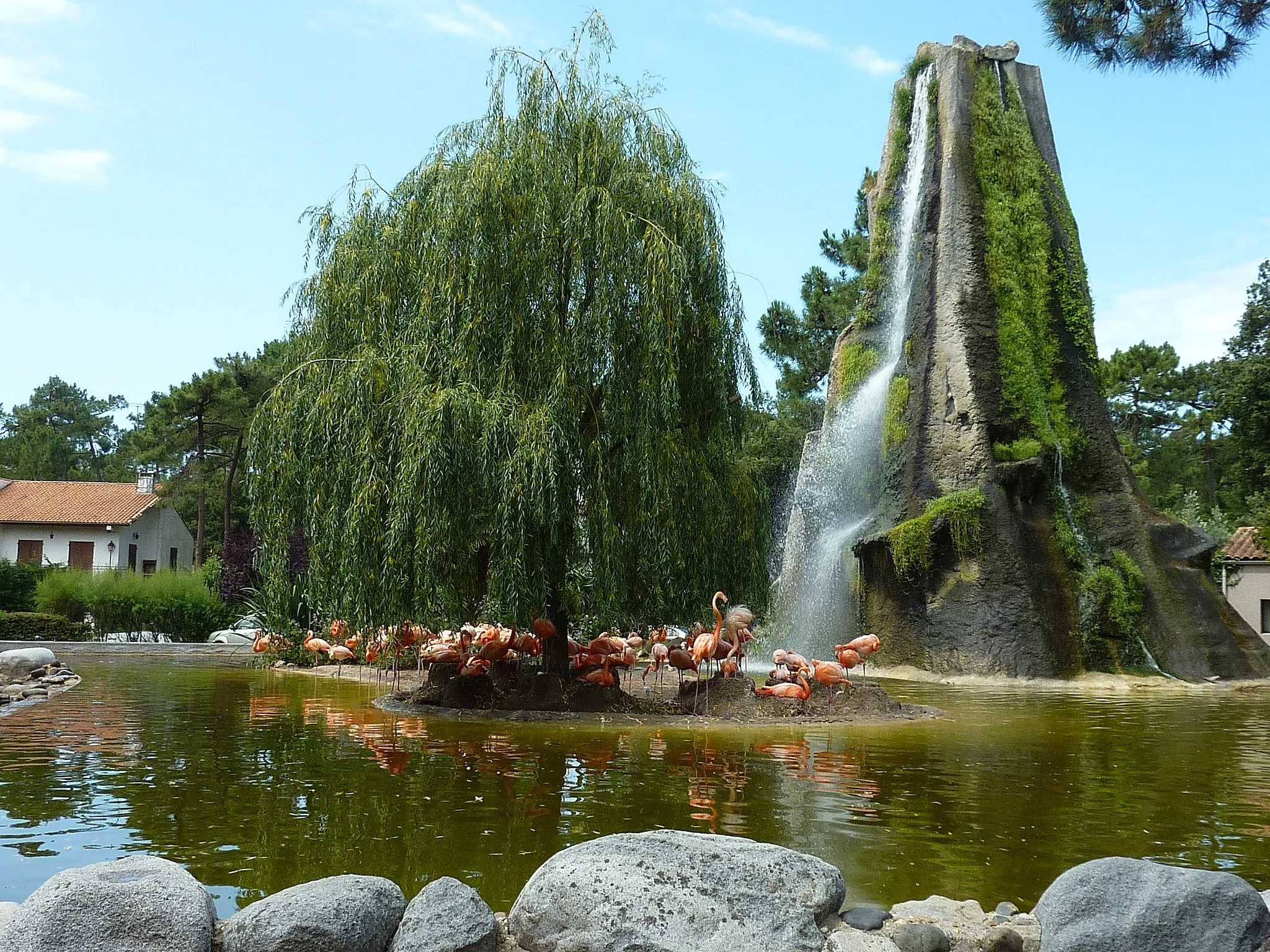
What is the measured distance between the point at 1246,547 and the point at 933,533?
19958 mm

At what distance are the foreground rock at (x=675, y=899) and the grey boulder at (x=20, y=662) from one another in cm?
1378

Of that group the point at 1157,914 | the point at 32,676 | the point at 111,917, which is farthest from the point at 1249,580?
the point at 111,917

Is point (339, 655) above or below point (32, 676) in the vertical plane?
above

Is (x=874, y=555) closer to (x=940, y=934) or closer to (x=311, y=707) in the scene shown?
(x=311, y=707)

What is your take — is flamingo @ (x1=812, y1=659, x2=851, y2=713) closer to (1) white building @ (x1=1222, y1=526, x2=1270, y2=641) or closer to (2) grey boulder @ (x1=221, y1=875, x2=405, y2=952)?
(2) grey boulder @ (x1=221, y1=875, x2=405, y2=952)

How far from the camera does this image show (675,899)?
4.77 m

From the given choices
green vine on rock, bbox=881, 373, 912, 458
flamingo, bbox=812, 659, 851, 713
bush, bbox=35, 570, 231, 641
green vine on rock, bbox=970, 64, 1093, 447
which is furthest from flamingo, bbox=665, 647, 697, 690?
bush, bbox=35, 570, 231, 641

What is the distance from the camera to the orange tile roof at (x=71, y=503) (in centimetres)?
4666

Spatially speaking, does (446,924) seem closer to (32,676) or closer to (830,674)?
(830,674)

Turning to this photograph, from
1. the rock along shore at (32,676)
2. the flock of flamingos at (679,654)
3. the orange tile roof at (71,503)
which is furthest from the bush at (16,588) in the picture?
the orange tile roof at (71,503)

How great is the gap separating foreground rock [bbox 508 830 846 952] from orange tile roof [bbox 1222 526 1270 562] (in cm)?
3417

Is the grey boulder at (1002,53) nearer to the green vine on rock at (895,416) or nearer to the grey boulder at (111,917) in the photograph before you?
the green vine on rock at (895,416)

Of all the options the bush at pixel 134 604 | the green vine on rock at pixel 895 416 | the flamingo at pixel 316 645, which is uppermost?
the green vine on rock at pixel 895 416

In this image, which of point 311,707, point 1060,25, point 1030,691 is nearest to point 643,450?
point 311,707
